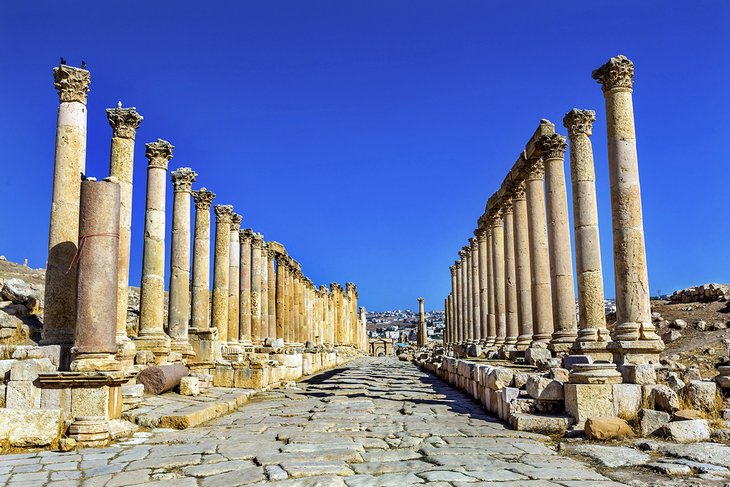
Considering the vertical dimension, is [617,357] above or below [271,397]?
above

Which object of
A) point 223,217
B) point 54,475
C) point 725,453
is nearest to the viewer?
point 54,475

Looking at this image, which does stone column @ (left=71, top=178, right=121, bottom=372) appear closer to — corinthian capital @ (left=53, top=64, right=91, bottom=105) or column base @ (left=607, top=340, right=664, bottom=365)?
corinthian capital @ (left=53, top=64, right=91, bottom=105)

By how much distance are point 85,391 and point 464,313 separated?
115ft

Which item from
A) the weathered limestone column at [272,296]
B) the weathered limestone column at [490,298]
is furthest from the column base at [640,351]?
the weathered limestone column at [272,296]

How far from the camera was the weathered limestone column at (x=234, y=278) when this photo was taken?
2646 cm

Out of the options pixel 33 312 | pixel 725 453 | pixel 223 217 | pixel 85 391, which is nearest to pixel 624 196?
pixel 725 453

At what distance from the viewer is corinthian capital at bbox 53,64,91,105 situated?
13672 millimetres

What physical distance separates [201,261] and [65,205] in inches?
368

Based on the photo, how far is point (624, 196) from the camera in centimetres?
1366

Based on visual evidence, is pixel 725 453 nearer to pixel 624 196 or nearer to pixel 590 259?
pixel 624 196

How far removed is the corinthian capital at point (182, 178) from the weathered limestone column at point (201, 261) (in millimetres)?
2248

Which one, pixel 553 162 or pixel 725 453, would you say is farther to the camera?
pixel 553 162

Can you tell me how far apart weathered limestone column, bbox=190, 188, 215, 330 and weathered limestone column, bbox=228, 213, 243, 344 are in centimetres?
338

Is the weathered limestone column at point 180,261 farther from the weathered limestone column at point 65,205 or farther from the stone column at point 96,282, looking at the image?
the stone column at point 96,282
